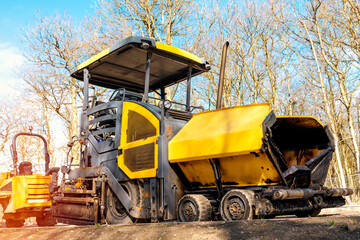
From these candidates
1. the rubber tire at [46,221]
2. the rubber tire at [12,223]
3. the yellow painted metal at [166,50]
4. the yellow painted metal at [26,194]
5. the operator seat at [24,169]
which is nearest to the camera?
the yellow painted metal at [166,50]

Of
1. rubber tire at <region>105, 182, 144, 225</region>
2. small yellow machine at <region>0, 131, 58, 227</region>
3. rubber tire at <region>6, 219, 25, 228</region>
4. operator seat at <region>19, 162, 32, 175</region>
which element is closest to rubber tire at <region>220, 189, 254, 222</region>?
rubber tire at <region>105, 182, 144, 225</region>

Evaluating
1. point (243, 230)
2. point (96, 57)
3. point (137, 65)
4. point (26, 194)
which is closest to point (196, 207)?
point (243, 230)

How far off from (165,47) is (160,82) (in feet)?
6.68

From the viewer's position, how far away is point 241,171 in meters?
5.44

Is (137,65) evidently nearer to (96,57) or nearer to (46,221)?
(96,57)

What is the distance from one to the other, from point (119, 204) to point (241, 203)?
8.82 ft

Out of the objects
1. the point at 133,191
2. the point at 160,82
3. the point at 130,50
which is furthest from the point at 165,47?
the point at 133,191

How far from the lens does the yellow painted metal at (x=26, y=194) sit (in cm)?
970

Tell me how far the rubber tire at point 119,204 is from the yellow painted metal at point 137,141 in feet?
0.73

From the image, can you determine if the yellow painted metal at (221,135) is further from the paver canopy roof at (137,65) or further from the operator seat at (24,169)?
the operator seat at (24,169)

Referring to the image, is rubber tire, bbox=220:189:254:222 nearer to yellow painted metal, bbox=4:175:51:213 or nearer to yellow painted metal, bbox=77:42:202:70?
yellow painted metal, bbox=77:42:202:70

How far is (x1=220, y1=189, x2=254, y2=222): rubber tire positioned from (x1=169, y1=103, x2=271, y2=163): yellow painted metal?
567 mm

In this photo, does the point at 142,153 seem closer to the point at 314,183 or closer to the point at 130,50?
the point at 130,50

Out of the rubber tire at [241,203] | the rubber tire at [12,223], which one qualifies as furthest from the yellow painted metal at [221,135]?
the rubber tire at [12,223]
